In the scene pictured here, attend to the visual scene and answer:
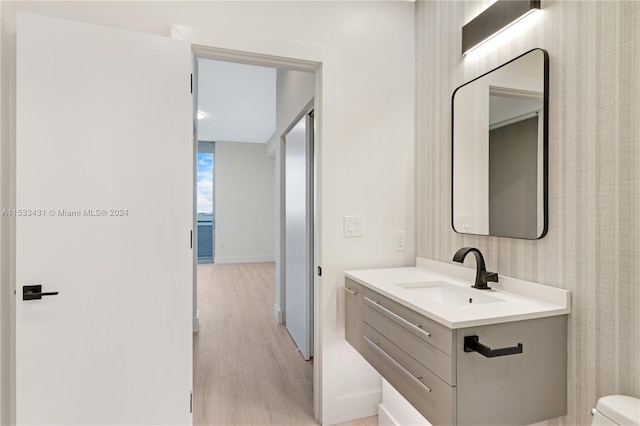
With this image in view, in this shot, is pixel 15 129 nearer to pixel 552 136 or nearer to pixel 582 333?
pixel 552 136

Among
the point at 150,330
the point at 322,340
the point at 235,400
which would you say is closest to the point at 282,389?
the point at 235,400

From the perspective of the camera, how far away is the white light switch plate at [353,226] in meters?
2.09

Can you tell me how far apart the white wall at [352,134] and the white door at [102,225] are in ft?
2.06

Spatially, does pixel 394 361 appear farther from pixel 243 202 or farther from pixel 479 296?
pixel 243 202

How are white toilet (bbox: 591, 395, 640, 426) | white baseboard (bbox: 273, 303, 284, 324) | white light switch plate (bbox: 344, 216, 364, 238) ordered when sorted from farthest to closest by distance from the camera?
white baseboard (bbox: 273, 303, 284, 324) < white light switch plate (bbox: 344, 216, 364, 238) < white toilet (bbox: 591, 395, 640, 426)

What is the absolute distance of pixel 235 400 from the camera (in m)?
2.31

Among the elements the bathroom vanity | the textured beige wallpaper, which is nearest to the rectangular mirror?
the textured beige wallpaper

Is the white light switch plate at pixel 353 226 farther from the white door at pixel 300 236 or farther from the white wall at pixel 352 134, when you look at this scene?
the white door at pixel 300 236

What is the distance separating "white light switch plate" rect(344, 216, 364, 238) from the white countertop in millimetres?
268

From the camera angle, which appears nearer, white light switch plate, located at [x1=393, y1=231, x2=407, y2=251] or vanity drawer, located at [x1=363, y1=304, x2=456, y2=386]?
vanity drawer, located at [x1=363, y1=304, x2=456, y2=386]

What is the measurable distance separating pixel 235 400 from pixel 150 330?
37.6 inches

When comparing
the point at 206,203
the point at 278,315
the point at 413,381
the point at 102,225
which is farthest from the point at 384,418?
the point at 206,203

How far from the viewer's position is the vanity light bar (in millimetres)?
1467

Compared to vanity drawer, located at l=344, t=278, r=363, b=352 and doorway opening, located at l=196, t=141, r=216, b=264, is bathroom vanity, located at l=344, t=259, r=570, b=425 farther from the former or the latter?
doorway opening, located at l=196, t=141, r=216, b=264
